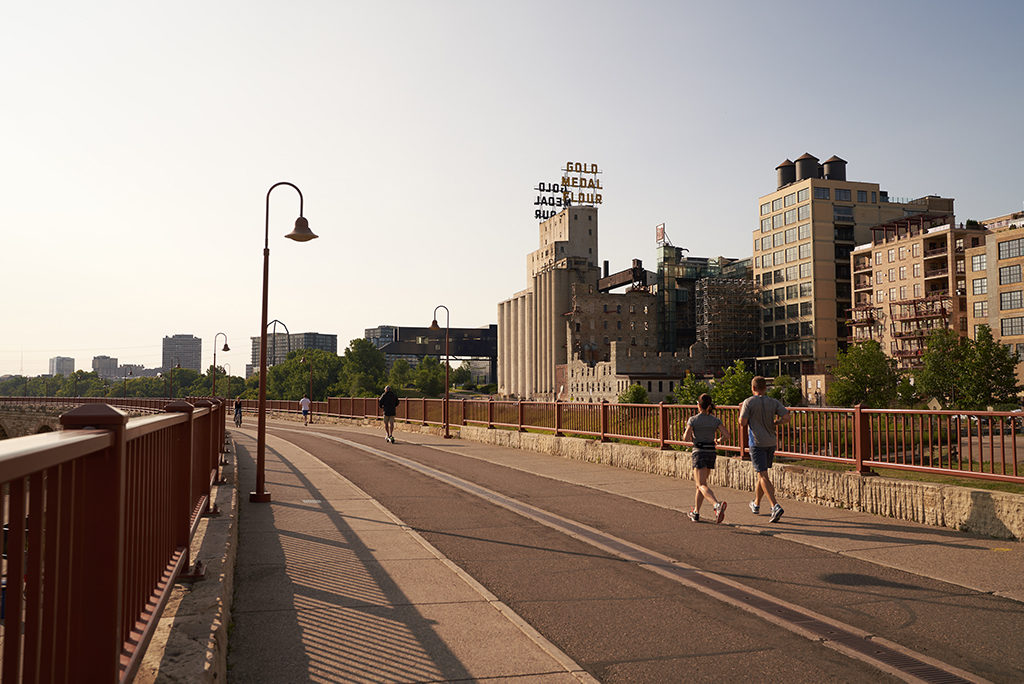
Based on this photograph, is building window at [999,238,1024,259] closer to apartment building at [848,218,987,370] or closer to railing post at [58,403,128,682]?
apartment building at [848,218,987,370]

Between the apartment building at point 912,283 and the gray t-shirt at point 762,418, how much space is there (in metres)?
80.0

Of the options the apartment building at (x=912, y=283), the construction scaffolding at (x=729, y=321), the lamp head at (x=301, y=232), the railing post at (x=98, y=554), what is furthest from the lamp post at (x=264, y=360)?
the construction scaffolding at (x=729, y=321)

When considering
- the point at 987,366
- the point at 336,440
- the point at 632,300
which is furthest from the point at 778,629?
the point at 632,300

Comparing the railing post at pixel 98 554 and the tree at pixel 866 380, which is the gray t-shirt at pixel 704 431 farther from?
the tree at pixel 866 380

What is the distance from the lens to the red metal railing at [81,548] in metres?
1.98

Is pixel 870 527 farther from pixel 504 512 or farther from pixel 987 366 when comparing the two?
pixel 987 366

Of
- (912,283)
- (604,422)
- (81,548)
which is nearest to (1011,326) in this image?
(912,283)

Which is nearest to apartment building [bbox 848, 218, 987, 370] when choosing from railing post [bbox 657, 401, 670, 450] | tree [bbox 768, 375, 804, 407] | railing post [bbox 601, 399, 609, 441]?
tree [bbox 768, 375, 804, 407]

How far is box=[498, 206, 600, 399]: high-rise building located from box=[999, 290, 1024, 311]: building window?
69.1 metres

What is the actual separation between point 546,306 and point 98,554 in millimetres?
137074

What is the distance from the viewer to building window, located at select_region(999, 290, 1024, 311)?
71.7m

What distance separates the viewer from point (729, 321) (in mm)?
111562

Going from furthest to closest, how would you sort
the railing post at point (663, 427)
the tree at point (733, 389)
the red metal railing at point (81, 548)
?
1. the tree at point (733, 389)
2. the railing post at point (663, 427)
3. the red metal railing at point (81, 548)

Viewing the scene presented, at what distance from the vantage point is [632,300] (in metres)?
129
